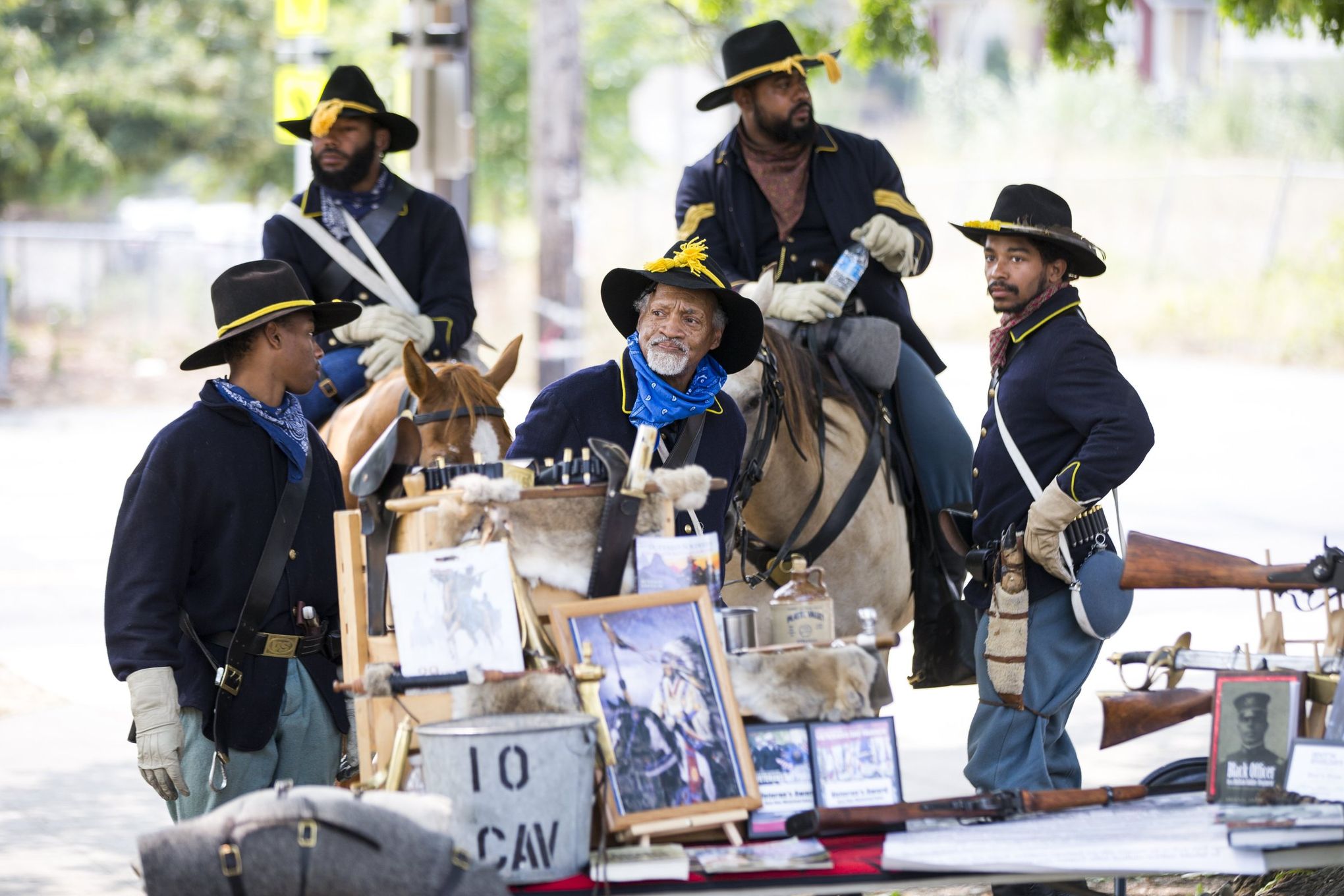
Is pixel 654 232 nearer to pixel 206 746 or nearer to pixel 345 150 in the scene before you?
pixel 345 150

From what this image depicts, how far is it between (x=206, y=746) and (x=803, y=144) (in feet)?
11.3

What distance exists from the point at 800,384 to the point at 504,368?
43.7 inches

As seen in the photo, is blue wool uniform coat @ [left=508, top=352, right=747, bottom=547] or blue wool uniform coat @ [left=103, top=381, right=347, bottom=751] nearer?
blue wool uniform coat @ [left=103, top=381, right=347, bottom=751]

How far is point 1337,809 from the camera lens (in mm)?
3293

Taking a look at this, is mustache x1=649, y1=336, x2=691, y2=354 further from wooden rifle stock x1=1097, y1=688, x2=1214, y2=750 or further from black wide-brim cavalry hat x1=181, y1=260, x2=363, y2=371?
wooden rifle stock x1=1097, y1=688, x2=1214, y2=750

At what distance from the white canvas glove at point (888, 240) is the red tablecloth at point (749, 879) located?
3346 millimetres

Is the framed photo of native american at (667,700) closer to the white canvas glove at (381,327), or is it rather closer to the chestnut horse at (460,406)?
the chestnut horse at (460,406)

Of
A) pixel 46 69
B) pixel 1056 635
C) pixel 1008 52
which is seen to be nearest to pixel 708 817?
pixel 1056 635

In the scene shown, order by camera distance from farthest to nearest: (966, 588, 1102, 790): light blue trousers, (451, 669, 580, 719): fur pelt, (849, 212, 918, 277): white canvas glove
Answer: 1. (849, 212, 918, 277): white canvas glove
2. (966, 588, 1102, 790): light blue trousers
3. (451, 669, 580, 719): fur pelt

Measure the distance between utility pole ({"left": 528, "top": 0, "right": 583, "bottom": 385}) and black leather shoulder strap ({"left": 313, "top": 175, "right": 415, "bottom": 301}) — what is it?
26.9 feet

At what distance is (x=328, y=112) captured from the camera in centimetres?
680

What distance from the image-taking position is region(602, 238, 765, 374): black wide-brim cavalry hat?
4332 mm

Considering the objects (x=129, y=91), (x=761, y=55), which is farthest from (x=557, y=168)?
(x=129, y=91)

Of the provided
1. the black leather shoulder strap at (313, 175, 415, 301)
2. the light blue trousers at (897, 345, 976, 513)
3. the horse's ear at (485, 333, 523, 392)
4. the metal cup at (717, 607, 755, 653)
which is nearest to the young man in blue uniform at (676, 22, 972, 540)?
the light blue trousers at (897, 345, 976, 513)
